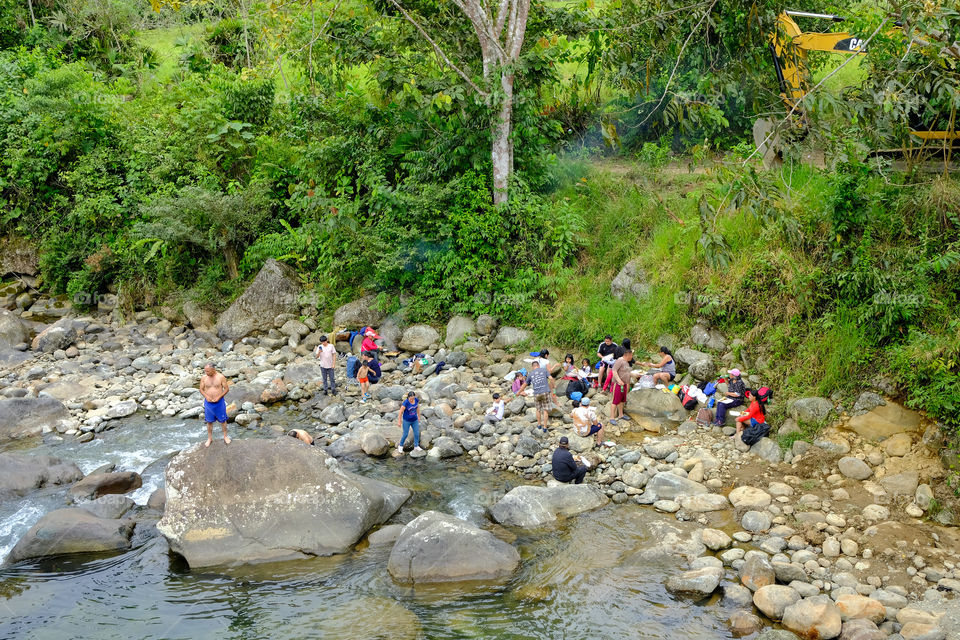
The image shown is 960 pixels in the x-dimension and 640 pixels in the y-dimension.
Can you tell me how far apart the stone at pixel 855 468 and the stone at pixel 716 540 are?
2.24m

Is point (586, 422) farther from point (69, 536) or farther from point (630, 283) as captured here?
point (69, 536)

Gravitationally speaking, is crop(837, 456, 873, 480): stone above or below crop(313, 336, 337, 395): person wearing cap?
below

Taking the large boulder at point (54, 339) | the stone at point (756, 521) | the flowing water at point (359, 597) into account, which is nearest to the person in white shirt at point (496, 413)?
the flowing water at point (359, 597)

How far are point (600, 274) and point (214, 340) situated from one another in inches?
382

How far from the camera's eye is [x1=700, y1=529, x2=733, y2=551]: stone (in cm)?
932

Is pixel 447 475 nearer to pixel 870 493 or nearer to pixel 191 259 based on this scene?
pixel 870 493

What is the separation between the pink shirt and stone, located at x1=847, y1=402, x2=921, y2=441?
30.6ft

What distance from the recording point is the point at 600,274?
1595cm

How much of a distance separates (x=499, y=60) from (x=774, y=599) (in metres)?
11.6

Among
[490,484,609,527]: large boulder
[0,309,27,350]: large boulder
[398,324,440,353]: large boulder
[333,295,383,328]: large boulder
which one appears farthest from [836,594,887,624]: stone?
[0,309,27,350]: large boulder

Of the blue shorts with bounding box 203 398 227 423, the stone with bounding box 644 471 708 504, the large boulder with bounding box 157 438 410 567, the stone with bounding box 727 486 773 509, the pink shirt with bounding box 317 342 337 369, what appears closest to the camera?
the large boulder with bounding box 157 438 410 567

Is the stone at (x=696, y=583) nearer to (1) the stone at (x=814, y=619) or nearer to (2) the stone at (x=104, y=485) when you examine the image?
(1) the stone at (x=814, y=619)

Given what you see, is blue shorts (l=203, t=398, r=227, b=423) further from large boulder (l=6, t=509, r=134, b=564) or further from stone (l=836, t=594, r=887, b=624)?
stone (l=836, t=594, r=887, b=624)

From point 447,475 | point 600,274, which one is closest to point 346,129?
point 600,274
